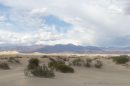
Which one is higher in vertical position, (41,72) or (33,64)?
(33,64)

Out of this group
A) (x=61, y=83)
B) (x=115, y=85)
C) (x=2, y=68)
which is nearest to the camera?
(x=61, y=83)

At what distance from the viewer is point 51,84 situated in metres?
15.8

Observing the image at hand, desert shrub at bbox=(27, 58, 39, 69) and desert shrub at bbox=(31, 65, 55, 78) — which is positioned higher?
desert shrub at bbox=(27, 58, 39, 69)

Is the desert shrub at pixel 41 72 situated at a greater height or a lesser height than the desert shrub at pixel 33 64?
lesser

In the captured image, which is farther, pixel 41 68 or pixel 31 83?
pixel 41 68

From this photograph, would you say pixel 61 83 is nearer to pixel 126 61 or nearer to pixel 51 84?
pixel 51 84

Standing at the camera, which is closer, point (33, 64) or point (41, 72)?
point (41, 72)

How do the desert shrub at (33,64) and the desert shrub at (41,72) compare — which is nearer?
the desert shrub at (41,72)

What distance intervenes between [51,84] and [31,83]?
1.07 m

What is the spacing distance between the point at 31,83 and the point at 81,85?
2.79 meters

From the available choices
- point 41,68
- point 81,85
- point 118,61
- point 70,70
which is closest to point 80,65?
point 70,70

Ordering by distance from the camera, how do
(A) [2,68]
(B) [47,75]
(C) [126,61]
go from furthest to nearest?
(C) [126,61]
(A) [2,68]
(B) [47,75]

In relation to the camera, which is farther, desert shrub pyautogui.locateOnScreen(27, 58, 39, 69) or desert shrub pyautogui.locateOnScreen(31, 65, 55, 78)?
desert shrub pyautogui.locateOnScreen(27, 58, 39, 69)

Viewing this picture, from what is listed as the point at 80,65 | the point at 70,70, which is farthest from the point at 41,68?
Answer: the point at 80,65
